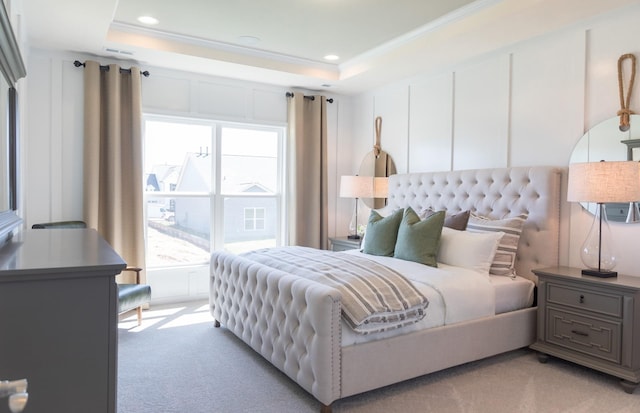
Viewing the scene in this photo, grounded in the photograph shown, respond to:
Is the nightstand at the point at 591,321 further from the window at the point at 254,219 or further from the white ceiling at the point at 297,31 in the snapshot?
the window at the point at 254,219

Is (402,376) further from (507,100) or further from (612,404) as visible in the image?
(507,100)

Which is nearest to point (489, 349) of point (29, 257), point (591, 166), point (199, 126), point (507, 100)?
point (591, 166)

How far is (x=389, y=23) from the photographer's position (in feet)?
12.7

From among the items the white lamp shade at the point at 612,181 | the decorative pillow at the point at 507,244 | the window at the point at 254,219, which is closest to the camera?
the white lamp shade at the point at 612,181

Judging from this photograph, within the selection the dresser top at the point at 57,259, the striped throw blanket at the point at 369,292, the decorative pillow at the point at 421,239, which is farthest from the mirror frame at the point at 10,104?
the decorative pillow at the point at 421,239

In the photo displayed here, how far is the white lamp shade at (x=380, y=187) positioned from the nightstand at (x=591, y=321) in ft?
7.65

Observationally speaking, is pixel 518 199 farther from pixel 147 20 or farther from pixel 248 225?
pixel 147 20

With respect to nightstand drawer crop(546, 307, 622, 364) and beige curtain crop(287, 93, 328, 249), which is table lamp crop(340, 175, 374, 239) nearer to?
beige curtain crop(287, 93, 328, 249)

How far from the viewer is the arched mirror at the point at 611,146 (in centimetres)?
307

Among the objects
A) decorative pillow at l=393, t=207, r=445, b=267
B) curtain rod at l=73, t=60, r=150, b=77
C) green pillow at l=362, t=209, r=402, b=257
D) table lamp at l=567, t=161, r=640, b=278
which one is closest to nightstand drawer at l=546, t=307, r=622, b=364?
table lamp at l=567, t=161, r=640, b=278

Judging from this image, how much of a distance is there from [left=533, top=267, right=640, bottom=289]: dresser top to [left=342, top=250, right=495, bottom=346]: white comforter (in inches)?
17.4

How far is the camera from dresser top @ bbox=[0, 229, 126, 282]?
114cm

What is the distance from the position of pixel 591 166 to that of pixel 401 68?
2.31 m

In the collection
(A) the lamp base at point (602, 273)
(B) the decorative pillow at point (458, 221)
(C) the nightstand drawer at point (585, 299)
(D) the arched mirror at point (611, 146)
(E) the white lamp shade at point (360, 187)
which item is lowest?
(C) the nightstand drawer at point (585, 299)
